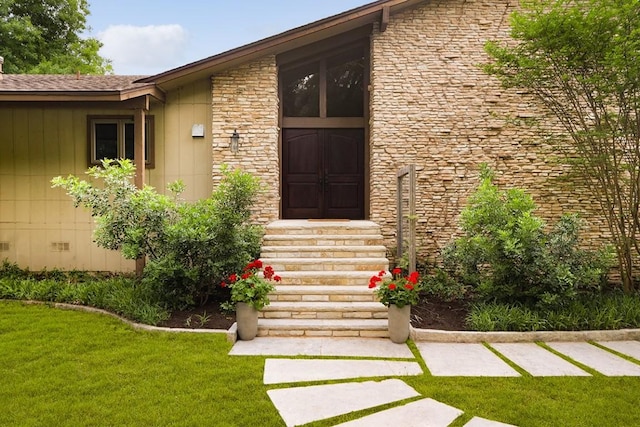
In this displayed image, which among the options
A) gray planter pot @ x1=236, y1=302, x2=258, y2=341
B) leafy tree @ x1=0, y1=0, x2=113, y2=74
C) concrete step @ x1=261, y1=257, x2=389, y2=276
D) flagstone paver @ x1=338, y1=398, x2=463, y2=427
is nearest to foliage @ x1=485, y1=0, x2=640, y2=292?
concrete step @ x1=261, y1=257, x2=389, y2=276

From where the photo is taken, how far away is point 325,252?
6250mm

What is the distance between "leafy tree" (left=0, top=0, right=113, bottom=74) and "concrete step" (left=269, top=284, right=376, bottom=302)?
15.6m

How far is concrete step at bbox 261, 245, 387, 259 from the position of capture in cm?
625

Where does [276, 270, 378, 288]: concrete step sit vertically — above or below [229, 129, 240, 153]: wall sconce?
below

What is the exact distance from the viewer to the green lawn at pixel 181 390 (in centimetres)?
290

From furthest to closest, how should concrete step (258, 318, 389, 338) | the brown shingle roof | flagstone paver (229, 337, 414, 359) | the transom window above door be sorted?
the transom window above door → the brown shingle roof → concrete step (258, 318, 389, 338) → flagstone paver (229, 337, 414, 359)

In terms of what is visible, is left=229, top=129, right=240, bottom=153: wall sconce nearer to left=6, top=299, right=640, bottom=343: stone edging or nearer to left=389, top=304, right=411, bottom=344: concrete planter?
left=6, top=299, right=640, bottom=343: stone edging

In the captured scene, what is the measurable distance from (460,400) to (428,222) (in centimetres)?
468

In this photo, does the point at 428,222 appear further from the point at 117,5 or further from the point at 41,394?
the point at 117,5

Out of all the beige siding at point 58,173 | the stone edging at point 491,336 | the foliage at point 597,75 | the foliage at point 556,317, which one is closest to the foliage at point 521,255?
the foliage at point 556,317

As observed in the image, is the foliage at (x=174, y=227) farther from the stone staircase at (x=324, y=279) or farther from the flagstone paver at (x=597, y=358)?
the flagstone paver at (x=597, y=358)

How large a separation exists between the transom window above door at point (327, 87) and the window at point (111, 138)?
3.06 meters

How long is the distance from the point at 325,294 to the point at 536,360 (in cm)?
252

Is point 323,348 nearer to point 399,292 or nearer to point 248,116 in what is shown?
point 399,292
